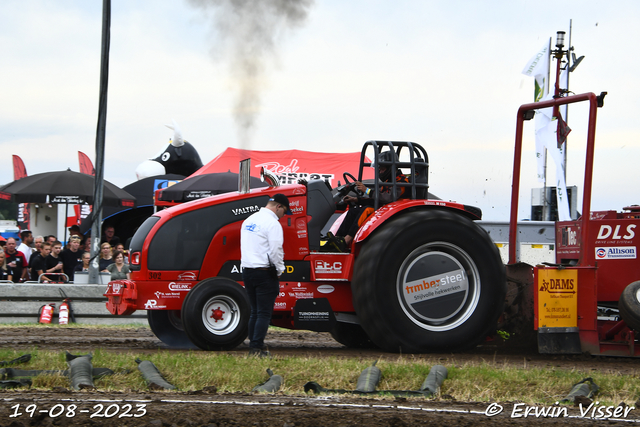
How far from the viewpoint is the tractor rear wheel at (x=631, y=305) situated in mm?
7230

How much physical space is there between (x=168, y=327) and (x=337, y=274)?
6.55 ft

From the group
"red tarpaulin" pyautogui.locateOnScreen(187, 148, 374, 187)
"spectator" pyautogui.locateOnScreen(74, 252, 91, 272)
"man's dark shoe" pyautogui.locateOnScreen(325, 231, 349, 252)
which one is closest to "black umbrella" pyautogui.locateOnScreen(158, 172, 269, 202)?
"spectator" pyautogui.locateOnScreen(74, 252, 91, 272)

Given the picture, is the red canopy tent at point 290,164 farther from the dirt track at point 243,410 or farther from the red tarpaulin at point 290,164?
the dirt track at point 243,410

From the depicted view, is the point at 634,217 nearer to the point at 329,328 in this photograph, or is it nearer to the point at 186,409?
the point at 329,328

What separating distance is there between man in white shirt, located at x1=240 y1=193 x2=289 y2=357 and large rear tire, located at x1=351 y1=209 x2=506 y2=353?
3.21ft

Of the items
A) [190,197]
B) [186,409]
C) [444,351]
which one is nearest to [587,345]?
[444,351]

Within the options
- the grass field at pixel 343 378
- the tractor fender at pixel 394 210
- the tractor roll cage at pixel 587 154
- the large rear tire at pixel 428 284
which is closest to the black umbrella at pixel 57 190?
the tractor fender at pixel 394 210

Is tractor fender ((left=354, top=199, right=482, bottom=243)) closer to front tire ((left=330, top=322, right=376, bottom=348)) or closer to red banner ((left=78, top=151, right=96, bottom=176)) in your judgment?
front tire ((left=330, top=322, right=376, bottom=348))

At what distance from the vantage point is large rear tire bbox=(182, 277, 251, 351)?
7.35 meters

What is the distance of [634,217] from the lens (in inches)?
322

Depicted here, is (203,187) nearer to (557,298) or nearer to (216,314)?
(216,314)

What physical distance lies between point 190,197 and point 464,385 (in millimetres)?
11814

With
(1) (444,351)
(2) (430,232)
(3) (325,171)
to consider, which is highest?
(3) (325,171)

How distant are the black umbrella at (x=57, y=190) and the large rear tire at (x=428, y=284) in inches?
380
